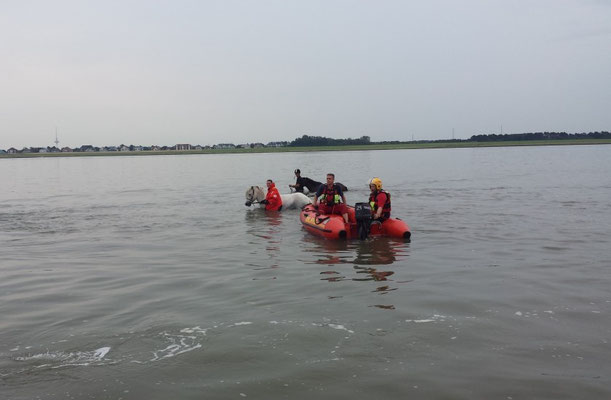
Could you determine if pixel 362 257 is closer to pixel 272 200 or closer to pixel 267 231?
pixel 267 231

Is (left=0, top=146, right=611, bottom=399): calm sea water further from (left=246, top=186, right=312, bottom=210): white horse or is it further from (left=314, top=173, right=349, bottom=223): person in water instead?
(left=246, top=186, right=312, bottom=210): white horse

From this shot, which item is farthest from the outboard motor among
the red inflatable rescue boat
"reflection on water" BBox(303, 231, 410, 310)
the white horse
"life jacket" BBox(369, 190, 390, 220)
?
the white horse

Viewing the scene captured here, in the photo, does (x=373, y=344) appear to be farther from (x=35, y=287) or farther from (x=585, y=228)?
(x=585, y=228)

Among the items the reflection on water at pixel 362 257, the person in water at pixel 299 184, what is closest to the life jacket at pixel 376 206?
the reflection on water at pixel 362 257

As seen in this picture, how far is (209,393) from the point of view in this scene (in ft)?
15.8

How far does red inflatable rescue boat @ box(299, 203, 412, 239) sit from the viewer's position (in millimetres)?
12375

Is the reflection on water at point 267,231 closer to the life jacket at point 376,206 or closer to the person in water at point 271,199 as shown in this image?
the person in water at point 271,199

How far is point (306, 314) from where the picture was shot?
22.8ft

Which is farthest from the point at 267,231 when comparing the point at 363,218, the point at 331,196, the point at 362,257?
the point at 362,257

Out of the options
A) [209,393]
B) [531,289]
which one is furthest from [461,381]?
[531,289]

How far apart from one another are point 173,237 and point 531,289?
891 cm

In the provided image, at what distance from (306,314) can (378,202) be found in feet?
21.6

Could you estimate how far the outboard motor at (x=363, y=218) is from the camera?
12.3 metres

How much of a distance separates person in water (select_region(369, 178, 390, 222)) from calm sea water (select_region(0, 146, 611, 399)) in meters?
0.76
